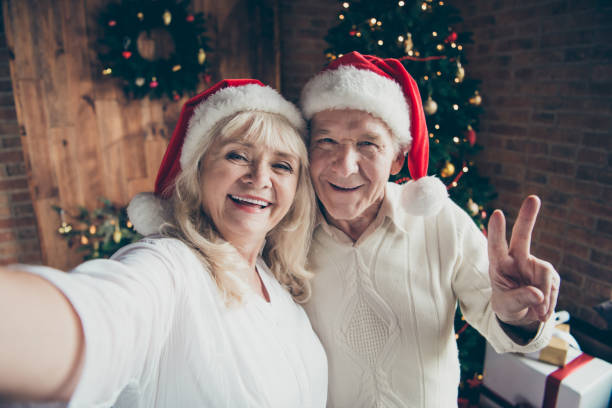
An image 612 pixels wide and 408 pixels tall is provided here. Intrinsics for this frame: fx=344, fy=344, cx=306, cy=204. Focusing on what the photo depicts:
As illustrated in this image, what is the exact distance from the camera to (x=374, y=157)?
116cm

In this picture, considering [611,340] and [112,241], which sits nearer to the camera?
[611,340]

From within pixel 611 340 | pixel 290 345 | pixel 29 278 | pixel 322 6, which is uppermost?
pixel 322 6

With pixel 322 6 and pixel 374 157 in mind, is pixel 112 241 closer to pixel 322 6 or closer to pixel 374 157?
pixel 374 157

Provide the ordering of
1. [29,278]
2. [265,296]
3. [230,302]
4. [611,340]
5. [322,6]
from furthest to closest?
[322,6] → [611,340] → [265,296] → [230,302] → [29,278]

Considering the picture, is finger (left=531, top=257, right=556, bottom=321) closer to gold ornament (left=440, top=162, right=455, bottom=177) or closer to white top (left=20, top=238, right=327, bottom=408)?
white top (left=20, top=238, right=327, bottom=408)

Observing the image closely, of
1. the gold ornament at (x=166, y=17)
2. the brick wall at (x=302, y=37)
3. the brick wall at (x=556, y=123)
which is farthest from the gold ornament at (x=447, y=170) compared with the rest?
the gold ornament at (x=166, y=17)

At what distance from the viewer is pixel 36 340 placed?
46 cm

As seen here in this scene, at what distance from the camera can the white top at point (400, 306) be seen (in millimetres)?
1129

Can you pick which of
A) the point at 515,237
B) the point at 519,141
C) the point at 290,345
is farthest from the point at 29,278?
the point at 519,141

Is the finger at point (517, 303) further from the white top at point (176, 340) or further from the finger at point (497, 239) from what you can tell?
the white top at point (176, 340)

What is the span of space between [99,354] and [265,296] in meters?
0.65

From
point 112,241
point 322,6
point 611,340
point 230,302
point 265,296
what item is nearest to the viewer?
point 230,302

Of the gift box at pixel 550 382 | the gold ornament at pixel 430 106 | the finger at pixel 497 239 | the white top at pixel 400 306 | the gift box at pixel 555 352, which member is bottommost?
the gift box at pixel 550 382

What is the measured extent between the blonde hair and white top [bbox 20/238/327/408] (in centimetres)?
6
